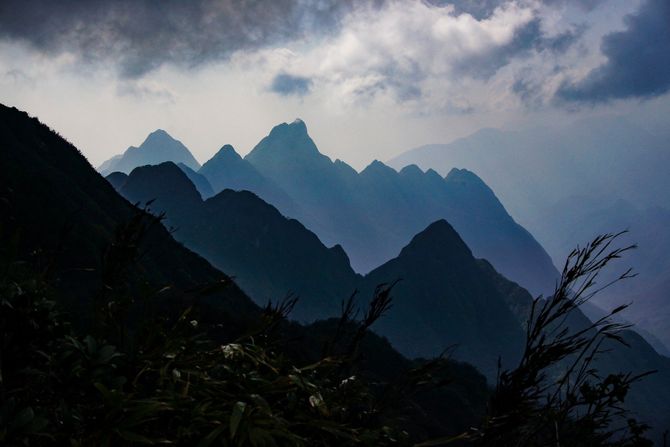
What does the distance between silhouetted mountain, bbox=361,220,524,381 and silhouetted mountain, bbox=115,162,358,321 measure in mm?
15855

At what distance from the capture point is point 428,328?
178125 millimetres

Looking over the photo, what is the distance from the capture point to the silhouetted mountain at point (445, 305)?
172875 mm

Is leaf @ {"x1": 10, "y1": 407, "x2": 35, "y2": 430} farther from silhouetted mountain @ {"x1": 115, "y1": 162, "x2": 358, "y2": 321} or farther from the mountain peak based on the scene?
the mountain peak

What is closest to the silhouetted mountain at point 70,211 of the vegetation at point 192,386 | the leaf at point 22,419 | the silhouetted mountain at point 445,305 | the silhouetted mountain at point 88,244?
the silhouetted mountain at point 88,244

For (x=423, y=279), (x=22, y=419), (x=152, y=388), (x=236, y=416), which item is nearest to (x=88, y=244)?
(x=152, y=388)

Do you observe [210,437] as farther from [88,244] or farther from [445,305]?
[445,305]

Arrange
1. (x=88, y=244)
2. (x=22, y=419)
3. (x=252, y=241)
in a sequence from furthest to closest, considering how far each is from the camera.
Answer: (x=252, y=241)
(x=88, y=244)
(x=22, y=419)

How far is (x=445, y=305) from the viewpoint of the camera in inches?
7244

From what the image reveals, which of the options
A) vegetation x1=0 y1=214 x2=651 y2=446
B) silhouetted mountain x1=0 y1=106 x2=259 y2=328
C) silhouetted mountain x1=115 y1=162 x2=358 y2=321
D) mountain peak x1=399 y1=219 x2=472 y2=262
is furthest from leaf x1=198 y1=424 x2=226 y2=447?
mountain peak x1=399 y1=219 x2=472 y2=262

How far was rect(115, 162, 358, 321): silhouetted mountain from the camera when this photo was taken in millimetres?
175500

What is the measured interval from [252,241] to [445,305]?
77126mm

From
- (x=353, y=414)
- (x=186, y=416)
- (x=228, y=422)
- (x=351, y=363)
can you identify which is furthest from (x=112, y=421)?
(x=351, y=363)

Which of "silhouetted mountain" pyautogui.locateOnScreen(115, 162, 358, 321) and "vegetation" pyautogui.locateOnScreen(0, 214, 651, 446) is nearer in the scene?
"vegetation" pyautogui.locateOnScreen(0, 214, 651, 446)

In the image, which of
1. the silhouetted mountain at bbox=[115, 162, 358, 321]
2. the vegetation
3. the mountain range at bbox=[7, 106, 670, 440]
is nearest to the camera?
the vegetation
